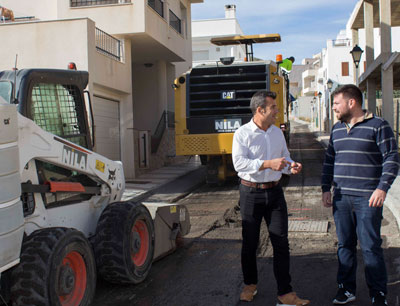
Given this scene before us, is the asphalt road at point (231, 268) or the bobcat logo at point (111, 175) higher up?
the bobcat logo at point (111, 175)

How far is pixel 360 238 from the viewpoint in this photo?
406 centimetres

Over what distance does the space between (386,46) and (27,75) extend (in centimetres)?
1646

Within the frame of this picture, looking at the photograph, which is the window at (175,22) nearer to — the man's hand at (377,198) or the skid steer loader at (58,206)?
the skid steer loader at (58,206)

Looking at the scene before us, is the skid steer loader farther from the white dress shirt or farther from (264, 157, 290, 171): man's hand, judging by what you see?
(264, 157, 290, 171): man's hand

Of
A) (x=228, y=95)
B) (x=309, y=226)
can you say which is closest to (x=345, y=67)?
(x=228, y=95)

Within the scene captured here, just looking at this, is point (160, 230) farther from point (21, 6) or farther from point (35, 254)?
point (21, 6)

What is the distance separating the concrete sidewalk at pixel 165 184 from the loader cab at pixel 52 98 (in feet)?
21.7

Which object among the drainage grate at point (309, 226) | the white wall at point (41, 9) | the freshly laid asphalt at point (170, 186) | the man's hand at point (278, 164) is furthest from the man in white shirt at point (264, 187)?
the white wall at point (41, 9)

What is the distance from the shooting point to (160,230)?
228 inches

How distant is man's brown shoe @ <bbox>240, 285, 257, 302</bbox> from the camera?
4.39 meters

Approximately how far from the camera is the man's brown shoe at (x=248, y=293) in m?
4.39

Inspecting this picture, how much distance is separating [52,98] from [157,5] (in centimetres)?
1405

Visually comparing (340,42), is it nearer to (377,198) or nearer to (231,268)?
(231,268)

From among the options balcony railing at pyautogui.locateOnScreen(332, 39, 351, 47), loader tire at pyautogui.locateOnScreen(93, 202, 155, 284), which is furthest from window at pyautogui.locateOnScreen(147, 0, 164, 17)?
balcony railing at pyautogui.locateOnScreen(332, 39, 351, 47)
